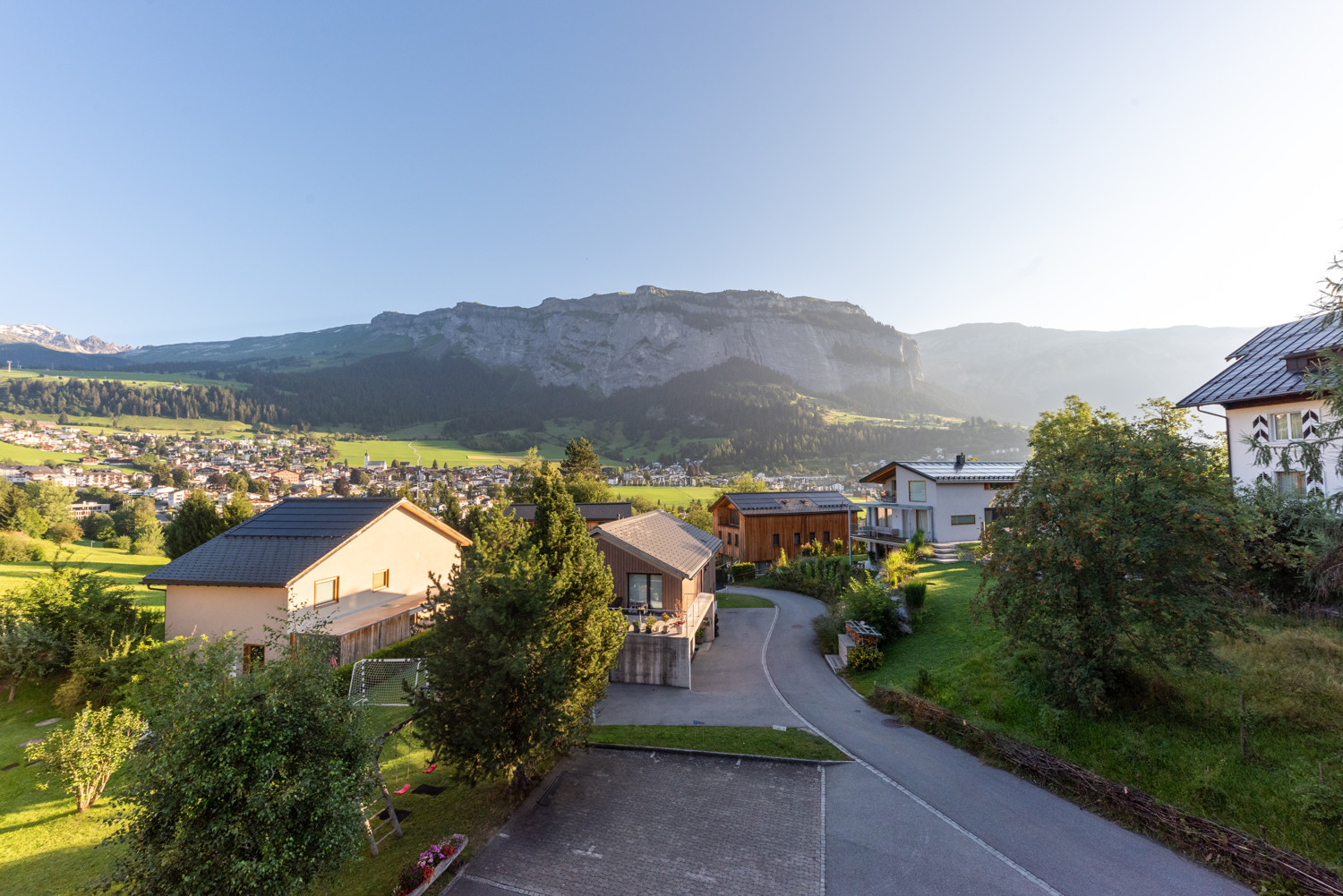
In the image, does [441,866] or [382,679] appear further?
[382,679]

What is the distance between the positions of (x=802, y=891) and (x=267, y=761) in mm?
9239

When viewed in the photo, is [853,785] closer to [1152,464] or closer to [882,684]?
[882,684]

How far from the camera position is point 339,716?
838 cm

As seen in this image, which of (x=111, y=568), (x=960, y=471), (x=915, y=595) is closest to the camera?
(x=915, y=595)

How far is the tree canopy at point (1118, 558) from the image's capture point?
1205 cm

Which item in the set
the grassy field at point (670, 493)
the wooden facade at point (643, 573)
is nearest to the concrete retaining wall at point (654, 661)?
the wooden facade at point (643, 573)

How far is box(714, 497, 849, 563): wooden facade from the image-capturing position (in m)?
50.8

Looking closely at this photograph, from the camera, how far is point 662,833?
444 inches

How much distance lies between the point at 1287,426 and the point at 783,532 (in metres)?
33.8

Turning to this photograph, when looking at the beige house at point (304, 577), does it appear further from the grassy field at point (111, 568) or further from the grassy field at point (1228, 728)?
the grassy field at point (1228, 728)

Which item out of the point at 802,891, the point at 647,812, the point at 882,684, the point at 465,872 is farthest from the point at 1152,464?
the point at 465,872

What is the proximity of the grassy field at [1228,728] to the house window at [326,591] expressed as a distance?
2440 centimetres

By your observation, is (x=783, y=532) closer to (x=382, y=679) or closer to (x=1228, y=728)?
(x=382, y=679)

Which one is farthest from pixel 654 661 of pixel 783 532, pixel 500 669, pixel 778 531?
pixel 783 532
